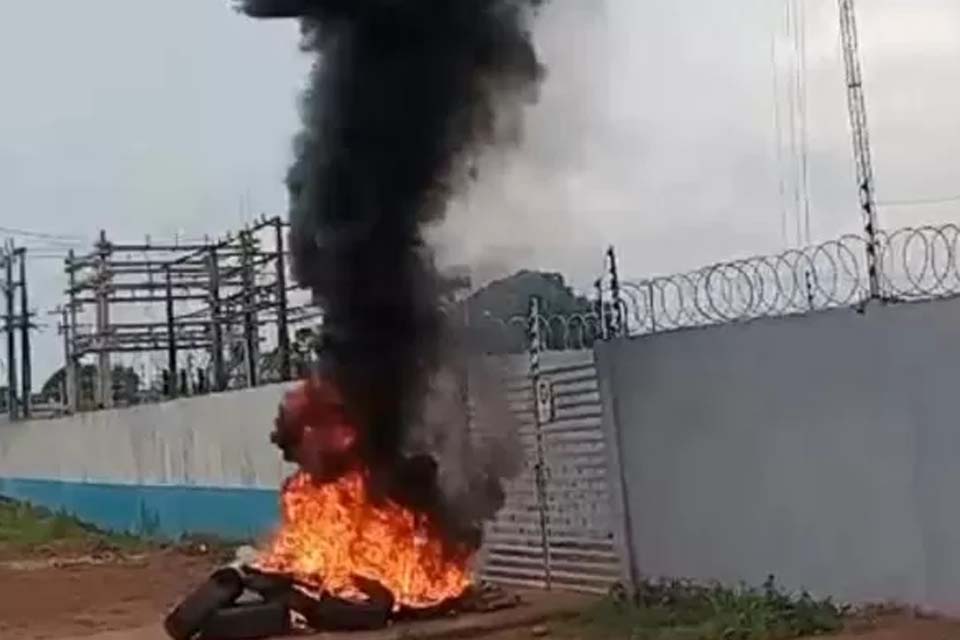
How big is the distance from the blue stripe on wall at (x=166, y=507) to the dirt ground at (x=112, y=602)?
33.3 inches

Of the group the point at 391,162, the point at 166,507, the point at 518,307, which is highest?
the point at 391,162

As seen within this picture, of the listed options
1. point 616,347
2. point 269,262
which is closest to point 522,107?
point 616,347

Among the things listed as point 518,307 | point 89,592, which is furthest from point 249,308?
point 518,307

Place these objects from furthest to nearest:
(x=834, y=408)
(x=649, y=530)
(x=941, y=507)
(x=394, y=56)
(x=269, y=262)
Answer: (x=269, y=262)
(x=394, y=56)
(x=649, y=530)
(x=834, y=408)
(x=941, y=507)

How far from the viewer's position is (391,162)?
14156mm

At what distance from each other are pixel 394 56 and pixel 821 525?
5.56 m

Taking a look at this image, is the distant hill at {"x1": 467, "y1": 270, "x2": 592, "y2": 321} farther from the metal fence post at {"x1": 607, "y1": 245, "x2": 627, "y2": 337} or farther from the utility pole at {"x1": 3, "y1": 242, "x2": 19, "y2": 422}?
the utility pole at {"x1": 3, "y1": 242, "x2": 19, "y2": 422}

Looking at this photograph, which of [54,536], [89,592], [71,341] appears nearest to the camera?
[89,592]

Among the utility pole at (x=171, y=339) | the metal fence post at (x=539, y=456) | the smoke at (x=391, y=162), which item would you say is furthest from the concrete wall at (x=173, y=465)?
the utility pole at (x=171, y=339)

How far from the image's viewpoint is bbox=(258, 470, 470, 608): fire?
14109mm

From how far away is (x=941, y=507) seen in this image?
10.3 metres

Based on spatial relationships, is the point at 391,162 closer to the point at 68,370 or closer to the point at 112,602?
A: the point at 112,602

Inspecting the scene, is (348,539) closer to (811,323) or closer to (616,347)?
(616,347)

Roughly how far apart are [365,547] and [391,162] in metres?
3.34
